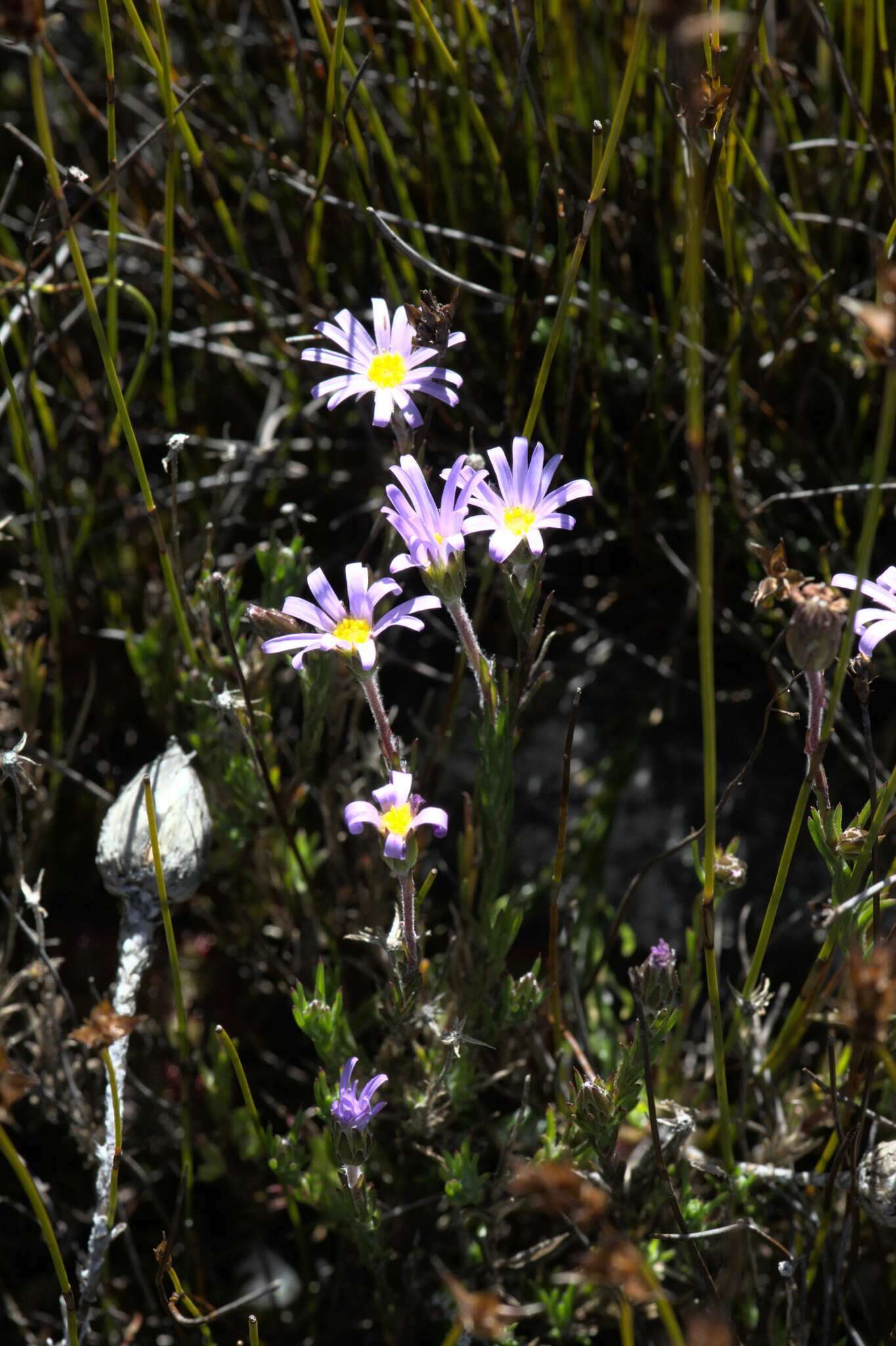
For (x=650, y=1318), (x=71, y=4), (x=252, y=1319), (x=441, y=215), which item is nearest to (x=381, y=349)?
(x=441, y=215)

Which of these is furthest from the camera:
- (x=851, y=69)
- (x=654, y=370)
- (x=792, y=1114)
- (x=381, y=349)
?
(x=851, y=69)

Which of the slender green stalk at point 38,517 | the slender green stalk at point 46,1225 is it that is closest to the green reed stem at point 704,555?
the slender green stalk at point 46,1225

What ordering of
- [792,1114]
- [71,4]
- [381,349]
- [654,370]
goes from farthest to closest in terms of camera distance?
[71,4], [654,370], [792,1114], [381,349]

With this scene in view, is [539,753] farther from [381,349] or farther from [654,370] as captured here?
[381,349]

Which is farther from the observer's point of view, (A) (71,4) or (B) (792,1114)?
(A) (71,4)

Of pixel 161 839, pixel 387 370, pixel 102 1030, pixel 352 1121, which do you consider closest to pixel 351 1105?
pixel 352 1121

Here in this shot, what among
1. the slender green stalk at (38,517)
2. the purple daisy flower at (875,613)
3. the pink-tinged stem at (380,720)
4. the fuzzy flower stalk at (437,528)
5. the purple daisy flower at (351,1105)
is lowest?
the purple daisy flower at (351,1105)

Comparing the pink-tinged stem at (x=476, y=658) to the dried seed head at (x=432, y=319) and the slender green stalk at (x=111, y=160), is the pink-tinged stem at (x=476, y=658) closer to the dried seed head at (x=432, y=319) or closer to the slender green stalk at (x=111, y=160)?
the dried seed head at (x=432, y=319)
